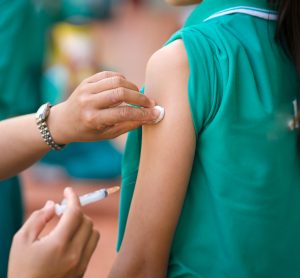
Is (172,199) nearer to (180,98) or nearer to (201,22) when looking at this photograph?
(180,98)

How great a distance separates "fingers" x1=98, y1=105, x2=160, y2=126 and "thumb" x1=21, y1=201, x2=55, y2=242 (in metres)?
0.21

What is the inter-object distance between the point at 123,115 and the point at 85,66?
13.4 feet

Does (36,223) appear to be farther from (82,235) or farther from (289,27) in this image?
(289,27)

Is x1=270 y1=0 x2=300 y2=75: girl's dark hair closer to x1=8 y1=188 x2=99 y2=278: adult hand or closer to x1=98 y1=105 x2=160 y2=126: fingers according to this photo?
x1=98 y1=105 x2=160 y2=126: fingers

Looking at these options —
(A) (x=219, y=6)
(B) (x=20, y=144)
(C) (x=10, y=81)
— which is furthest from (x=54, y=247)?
(C) (x=10, y=81)

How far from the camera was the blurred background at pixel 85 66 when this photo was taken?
12.7 ft

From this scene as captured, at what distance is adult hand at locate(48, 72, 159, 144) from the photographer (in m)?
1.18

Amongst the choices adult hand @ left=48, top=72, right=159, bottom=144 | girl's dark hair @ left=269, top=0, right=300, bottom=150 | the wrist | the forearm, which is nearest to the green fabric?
the forearm

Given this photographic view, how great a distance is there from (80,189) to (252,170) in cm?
308

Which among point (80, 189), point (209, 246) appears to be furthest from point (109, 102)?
Result: point (80, 189)

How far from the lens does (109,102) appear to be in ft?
3.86

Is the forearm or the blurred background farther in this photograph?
the blurred background

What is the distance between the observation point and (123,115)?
1.19 meters

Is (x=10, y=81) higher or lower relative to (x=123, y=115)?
lower
